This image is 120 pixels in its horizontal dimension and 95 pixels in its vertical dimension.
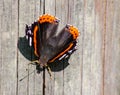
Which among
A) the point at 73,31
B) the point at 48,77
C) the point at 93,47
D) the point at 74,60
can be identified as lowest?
the point at 48,77

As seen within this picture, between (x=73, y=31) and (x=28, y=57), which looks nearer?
(x=73, y=31)

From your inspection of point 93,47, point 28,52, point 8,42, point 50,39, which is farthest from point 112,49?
point 8,42

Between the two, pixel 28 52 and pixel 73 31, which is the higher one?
pixel 73 31

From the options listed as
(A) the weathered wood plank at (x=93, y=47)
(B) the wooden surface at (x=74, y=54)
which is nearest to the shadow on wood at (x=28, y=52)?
(B) the wooden surface at (x=74, y=54)

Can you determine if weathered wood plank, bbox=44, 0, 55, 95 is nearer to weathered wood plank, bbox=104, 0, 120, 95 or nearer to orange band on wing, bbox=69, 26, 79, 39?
orange band on wing, bbox=69, 26, 79, 39

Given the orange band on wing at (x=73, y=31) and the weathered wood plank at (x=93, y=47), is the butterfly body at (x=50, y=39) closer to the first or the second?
the orange band on wing at (x=73, y=31)

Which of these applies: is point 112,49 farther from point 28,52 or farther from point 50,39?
point 28,52

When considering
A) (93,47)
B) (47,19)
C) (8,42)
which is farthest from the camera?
(93,47)

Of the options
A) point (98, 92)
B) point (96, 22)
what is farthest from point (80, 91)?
point (96, 22)
